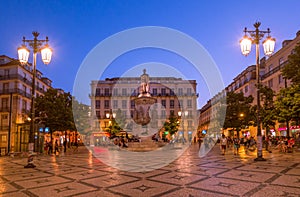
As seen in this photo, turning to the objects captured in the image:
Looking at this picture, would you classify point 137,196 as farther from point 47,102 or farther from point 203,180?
point 47,102

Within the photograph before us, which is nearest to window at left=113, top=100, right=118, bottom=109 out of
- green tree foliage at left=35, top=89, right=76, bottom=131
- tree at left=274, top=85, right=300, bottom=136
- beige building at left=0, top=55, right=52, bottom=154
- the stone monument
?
beige building at left=0, top=55, right=52, bottom=154

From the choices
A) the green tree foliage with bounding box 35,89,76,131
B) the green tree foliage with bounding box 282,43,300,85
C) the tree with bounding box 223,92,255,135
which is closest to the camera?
the green tree foliage with bounding box 282,43,300,85

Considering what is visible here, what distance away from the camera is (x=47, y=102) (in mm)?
30531

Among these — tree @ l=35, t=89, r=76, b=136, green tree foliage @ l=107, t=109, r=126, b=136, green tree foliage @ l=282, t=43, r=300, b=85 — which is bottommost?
green tree foliage @ l=107, t=109, r=126, b=136

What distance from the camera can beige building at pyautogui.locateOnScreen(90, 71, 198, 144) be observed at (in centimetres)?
7688

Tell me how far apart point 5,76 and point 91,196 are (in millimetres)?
44591

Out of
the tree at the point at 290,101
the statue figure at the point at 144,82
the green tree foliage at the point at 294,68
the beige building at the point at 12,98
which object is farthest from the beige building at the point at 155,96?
the green tree foliage at the point at 294,68

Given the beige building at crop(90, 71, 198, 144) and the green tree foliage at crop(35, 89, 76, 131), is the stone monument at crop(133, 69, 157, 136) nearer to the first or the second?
the green tree foliage at crop(35, 89, 76, 131)

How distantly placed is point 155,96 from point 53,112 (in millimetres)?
50436

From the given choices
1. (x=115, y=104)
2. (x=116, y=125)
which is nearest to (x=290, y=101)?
(x=116, y=125)

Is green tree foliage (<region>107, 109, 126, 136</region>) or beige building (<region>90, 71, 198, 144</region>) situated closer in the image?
green tree foliage (<region>107, 109, 126, 136</region>)

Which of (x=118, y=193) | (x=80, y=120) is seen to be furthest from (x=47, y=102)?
(x=118, y=193)

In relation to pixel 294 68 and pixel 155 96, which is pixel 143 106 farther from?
pixel 155 96

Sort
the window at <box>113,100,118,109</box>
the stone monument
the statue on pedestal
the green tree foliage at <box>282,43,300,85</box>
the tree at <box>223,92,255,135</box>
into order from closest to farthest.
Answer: the green tree foliage at <box>282,43,300,85</box>, the stone monument, the statue on pedestal, the tree at <box>223,92,255,135</box>, the window at <box>113,100,118,109</box>
